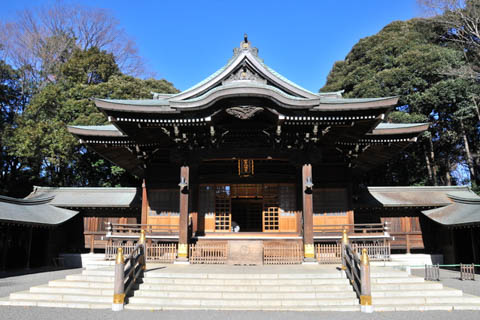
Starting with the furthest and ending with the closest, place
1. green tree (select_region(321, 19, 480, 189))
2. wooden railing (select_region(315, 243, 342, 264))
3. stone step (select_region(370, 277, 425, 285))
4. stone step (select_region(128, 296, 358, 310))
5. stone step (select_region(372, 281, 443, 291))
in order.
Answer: green tree (select_region(321, 19, 480, 189)) < wooden railing (select_region(315, 243, 342, 264)) < stone step (select_region(370, 277, 425, 285)) < stone step (select_region(372, 281, 443, 291)) < stone step (select_region(128, 296, 358, 310))

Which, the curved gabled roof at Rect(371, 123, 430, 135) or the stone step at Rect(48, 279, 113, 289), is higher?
the curved gabled roof at Rect(371, 123, 430, 135)

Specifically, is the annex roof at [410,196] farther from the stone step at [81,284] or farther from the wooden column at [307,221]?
the stone step at [81,284]

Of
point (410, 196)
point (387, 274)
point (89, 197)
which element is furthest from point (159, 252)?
point (410, 196)

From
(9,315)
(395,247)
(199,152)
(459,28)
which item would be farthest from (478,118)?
(9,315)

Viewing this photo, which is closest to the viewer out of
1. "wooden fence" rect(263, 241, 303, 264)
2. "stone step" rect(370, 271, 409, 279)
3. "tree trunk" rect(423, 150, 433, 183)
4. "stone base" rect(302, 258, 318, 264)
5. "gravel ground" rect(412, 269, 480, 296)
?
"stone step" rect(370, 271, 409, 279)

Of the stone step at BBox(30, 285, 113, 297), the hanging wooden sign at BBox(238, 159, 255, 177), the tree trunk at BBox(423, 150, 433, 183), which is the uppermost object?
the tree trunk at BBox(423, 150, 433, 183)

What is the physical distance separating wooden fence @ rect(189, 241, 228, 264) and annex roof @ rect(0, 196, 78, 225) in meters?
8.56

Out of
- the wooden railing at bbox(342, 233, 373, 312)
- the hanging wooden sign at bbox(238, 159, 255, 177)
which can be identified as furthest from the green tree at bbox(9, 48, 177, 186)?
the wooden railing at bbox(342, 233, 373, 312)

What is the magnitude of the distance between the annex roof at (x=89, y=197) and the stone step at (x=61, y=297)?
10.2m

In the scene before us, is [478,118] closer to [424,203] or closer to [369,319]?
[424,203]

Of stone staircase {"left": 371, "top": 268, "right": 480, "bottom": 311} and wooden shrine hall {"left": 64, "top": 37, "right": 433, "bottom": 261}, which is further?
wooden shrine hall {"left": 64, "top": 37, "right": 433, "bottom": 261}

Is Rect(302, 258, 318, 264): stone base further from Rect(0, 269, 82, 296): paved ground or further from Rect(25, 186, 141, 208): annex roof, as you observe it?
Rect(25, 186, 141, 208): annex roof

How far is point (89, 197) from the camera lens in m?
20.9

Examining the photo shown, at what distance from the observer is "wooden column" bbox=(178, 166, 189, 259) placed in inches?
500
